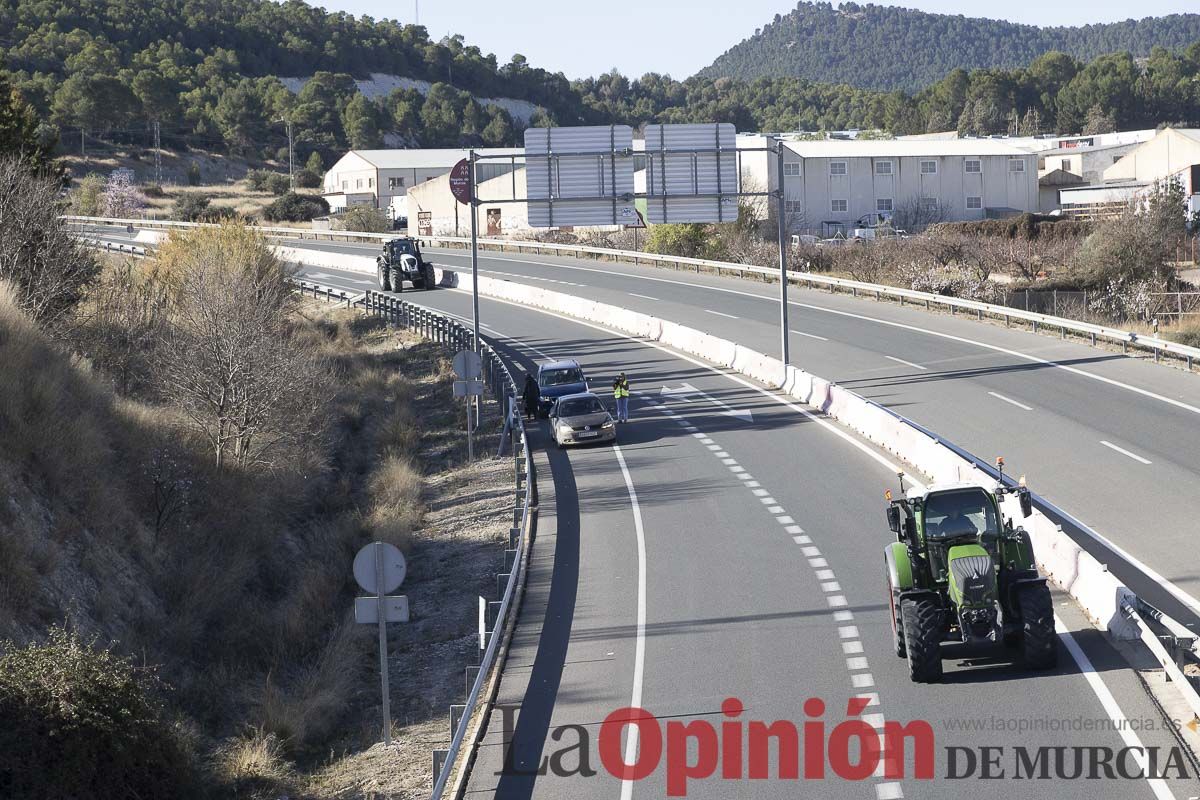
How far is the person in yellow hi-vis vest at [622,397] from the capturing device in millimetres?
32031

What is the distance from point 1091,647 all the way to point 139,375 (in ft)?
93.6

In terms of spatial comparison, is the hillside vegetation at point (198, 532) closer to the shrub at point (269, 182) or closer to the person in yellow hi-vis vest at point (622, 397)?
the person in yellow hi-vis vest at point (622, 397)

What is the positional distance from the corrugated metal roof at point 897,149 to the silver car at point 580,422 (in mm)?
54138

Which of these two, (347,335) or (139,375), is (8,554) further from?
(347,335)

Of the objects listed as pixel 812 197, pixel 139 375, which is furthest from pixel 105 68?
pixel 139 375

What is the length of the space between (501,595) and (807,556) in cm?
470

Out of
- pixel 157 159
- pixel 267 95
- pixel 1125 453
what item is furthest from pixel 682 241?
pixel 267 95

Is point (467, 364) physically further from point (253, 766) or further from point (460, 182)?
point (460, 182)

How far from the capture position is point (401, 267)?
6347 cm

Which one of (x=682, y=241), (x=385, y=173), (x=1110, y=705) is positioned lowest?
A: (x=1110, y=705)

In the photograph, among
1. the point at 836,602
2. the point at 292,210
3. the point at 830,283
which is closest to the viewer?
the point at 836,602

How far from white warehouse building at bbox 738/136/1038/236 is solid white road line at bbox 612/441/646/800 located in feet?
185

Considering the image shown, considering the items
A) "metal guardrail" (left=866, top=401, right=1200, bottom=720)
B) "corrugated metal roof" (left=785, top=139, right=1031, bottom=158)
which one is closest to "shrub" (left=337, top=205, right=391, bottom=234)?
"corrugated metal roof" (left=785, top=139, right=1031, bottom=158)

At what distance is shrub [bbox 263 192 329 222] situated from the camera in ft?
352
